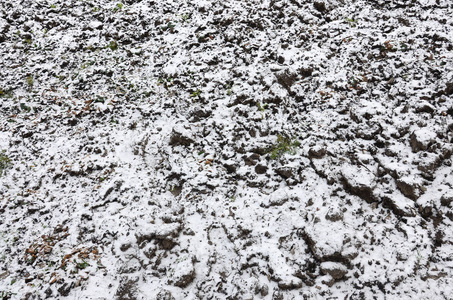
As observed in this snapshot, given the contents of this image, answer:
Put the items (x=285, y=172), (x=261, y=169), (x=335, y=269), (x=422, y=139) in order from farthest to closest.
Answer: (x=261, y=169) → (x=285, y=172) → (x=422, y=139) → (x=335, y=269)

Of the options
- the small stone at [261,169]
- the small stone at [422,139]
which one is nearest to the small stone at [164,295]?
the small stone at [261,169]

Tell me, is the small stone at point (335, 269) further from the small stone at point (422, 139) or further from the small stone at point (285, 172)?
the small stone at point (422, 139)

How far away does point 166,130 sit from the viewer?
A: 4.62 metres

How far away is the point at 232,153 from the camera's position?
4289 mm

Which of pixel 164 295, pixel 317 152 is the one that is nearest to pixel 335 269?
pixel 317 152

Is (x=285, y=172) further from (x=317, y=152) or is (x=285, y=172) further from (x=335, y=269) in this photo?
(x=335, y=269)

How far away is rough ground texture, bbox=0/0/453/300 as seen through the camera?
10.7 feet

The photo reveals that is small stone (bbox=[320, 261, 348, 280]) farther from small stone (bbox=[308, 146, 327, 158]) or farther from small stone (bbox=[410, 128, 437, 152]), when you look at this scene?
small stone (bbox=[410, 128, 437, 152])

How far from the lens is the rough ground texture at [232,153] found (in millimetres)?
3254

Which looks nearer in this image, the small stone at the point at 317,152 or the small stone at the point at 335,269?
the small stone at the point at 335,269

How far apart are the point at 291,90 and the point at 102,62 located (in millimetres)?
3963

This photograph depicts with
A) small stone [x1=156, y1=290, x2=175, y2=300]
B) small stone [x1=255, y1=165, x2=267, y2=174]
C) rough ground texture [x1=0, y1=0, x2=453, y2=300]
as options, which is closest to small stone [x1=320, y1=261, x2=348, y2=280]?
rough ground texture [x1=0, y1=0, x2=453, y2=300]

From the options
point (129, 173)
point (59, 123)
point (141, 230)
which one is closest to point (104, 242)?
point (141, 230)

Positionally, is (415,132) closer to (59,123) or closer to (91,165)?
(91,165)
